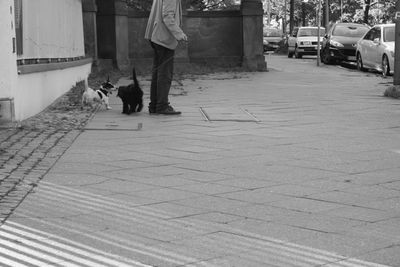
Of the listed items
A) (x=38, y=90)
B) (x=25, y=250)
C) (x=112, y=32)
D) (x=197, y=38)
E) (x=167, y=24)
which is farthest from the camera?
(x=197, y=38)

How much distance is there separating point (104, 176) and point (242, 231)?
200 cm

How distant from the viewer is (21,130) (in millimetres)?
8781

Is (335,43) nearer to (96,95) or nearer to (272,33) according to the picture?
(96,95)

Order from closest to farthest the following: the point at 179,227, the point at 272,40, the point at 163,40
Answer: the point at 179,227, the point at 163,40, the point at 272,40

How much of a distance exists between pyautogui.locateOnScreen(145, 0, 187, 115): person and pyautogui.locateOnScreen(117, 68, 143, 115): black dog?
0.23 metres

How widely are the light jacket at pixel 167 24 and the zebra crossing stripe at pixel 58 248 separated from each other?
6259 millimetres

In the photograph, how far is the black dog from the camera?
35.4 feet

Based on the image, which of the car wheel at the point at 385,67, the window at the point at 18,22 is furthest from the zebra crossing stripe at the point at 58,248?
the car wheel at the point at 385,67

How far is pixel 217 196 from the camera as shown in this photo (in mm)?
5480

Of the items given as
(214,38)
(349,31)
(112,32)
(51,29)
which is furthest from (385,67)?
(51,29)

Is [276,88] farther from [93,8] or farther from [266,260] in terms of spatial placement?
[266,260]

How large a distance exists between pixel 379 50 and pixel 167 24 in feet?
43.7

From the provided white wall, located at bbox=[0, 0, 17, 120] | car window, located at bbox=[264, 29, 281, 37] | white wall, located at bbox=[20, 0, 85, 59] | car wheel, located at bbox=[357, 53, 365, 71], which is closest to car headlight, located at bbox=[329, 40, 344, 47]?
car wheel, located at bbox=[357, 53, 365, 71]

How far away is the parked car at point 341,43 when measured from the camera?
2900 cm
